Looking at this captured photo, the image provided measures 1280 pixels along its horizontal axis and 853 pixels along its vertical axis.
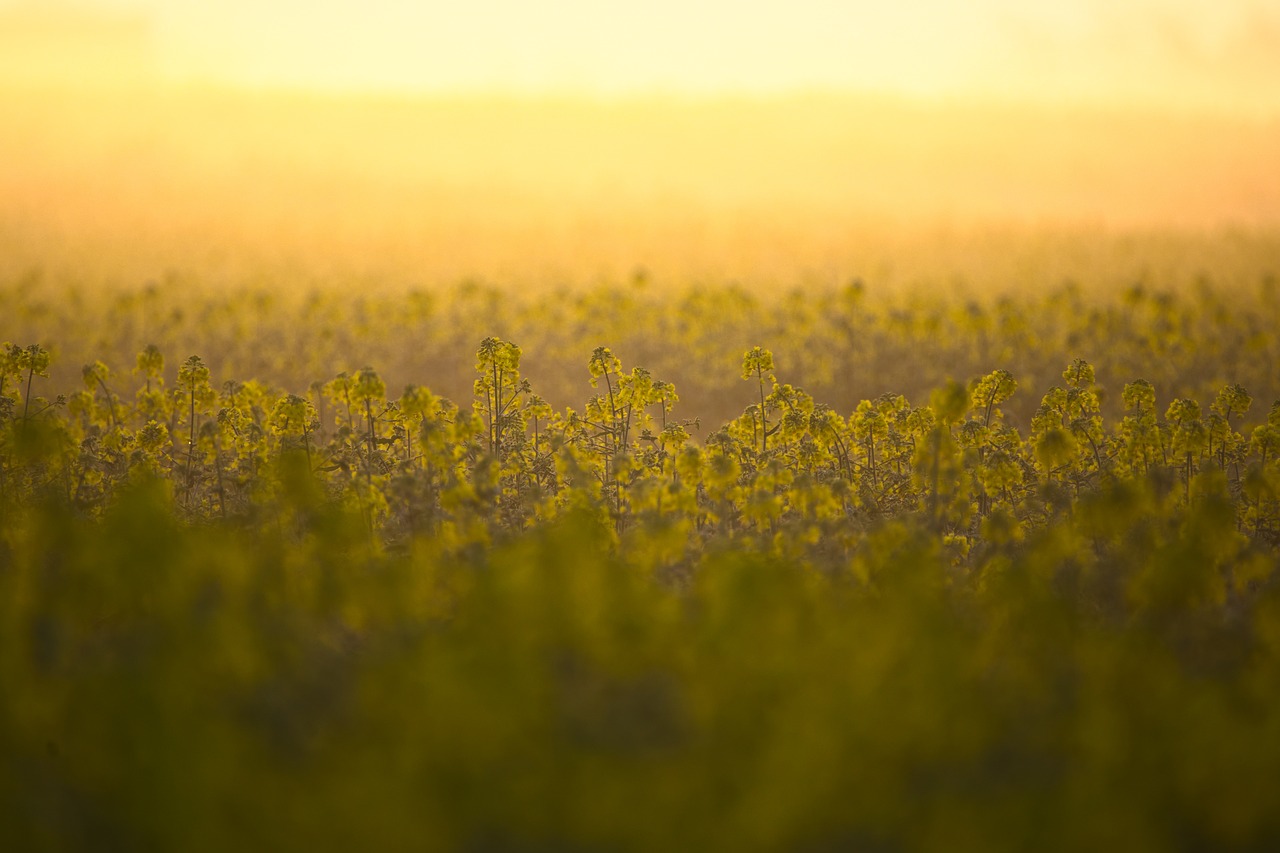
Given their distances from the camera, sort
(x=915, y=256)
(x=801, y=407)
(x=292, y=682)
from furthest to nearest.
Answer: (x=915, y=256) → (x=801, y=407) → (x=292, y=682)

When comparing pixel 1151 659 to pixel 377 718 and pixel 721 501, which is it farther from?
pixel 721 501

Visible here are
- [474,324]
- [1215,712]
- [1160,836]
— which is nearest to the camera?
[1160,836]

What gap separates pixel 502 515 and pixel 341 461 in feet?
6.18

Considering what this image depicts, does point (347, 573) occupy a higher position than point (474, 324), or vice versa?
point (474, 324)

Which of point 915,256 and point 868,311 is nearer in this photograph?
point 868,311

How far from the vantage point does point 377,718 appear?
18.2 feet

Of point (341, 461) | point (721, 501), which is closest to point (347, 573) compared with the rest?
point (341, 461)

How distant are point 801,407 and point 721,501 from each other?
88.3 inches

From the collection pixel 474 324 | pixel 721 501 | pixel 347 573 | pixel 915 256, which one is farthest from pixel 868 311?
pixel 347 573

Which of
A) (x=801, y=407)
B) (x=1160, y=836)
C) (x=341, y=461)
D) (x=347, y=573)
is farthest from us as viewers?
(x=801, y=407)

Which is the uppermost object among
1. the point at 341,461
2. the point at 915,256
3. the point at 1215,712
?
the point at 915,256

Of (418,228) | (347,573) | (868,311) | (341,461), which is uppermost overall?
(418,228)

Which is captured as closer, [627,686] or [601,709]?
[601,709]

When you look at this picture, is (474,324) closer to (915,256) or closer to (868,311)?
(868,311)
